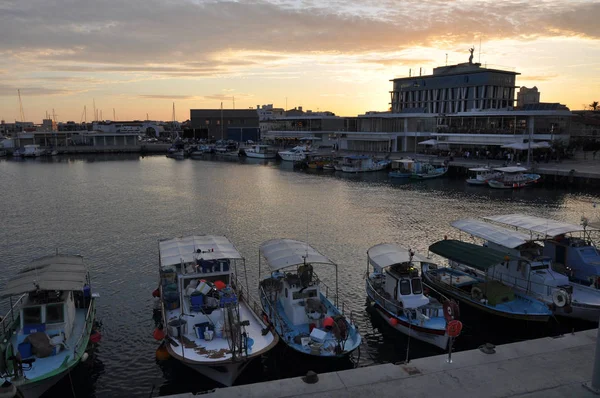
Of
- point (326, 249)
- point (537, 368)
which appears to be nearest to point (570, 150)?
point (326, 249)

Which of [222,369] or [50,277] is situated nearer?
[222,369]

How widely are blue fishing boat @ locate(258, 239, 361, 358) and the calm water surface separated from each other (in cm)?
107

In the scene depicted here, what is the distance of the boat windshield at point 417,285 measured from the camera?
61.7 feet

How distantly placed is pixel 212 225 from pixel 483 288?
24.1 meters

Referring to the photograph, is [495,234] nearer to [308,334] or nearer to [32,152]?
[308,334]

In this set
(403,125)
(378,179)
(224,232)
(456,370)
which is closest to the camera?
(456,370)

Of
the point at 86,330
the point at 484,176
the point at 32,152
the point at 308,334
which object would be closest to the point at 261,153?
the point at 32,152

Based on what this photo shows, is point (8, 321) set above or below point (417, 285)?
below

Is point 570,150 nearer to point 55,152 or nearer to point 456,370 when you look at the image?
point 456,370

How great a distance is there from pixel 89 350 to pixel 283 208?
Answer: 29588 millimetres

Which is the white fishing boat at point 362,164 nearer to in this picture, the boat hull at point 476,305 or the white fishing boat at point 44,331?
the boat hull at point 476,305

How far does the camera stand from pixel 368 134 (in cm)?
9625

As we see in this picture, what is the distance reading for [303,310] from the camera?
1750cm

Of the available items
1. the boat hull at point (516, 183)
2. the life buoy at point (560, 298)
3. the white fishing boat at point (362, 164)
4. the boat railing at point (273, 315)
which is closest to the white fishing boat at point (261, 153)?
the white fishing boat at point (362, 164)
